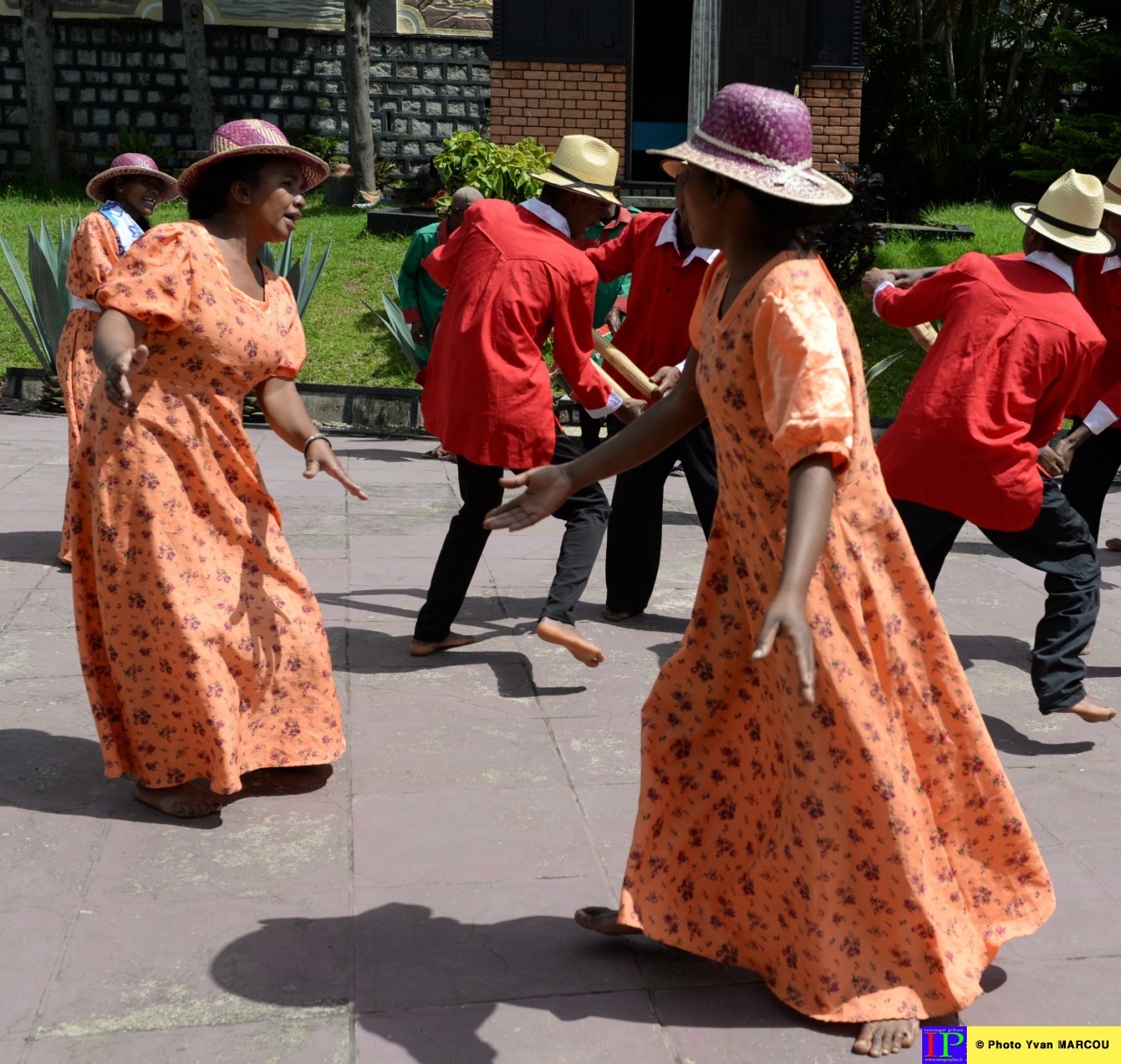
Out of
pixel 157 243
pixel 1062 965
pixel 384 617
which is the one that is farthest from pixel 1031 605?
pixel 157 243

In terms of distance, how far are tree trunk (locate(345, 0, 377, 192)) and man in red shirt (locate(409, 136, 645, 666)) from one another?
45.7 feet

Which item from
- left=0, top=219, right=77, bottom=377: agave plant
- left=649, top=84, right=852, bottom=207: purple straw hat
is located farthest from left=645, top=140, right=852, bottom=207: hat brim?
left=0, top=219, right=77, bottom=377: agave plant

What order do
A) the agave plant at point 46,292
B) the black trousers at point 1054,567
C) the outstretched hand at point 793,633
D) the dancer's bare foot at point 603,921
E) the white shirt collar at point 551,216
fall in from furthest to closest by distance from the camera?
1. the agave plant at point 46,292
2. the white shirt collar at point 551,216
3. the black trousers at point 1054,567
4. the dancer's bare foot at point 603,921
5. the outstretched hand at point 793,633

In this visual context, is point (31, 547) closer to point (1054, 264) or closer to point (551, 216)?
point (551, 216)

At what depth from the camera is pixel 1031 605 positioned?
246 inches

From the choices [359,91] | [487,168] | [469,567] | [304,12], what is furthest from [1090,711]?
[304,12]

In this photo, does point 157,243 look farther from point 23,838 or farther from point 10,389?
point 10,389

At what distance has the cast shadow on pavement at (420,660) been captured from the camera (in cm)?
496

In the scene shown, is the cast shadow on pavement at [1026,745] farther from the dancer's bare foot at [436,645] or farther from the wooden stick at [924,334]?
the dancer's bare foot at [436,645]

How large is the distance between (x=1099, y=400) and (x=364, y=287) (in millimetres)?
9268

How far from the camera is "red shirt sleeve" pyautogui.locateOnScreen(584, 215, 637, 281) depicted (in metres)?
5.88

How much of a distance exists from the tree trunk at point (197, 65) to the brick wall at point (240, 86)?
29.5 inches

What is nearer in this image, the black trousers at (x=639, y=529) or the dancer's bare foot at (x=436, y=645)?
the dancer's bare foot at (x=436, y=645)

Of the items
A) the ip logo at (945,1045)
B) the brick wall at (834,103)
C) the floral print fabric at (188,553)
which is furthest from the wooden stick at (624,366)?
the brick wall at (834,103)
